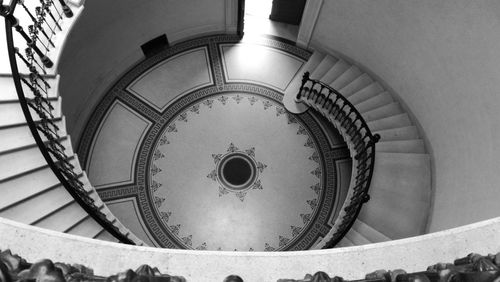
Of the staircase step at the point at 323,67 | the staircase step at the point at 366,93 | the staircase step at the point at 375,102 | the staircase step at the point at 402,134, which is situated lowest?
the staircase step at the point at 402,134

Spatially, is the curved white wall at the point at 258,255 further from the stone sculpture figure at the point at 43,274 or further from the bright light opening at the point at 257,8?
the bright light opening at the point at 257,8

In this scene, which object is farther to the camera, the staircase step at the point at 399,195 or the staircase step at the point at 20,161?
the staircase step at the point at 399,195

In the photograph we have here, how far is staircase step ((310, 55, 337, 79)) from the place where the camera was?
5180 millimetres

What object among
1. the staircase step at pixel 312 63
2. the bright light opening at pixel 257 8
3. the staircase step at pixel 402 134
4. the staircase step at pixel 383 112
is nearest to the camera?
the staircase step at pixel 402 134

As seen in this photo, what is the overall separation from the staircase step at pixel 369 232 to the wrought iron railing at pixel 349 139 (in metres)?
0.16

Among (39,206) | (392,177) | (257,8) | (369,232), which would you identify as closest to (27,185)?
(39,206)

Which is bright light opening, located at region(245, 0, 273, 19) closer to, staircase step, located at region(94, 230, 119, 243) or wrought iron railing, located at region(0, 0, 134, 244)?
wrought iron railing, located at region(0, 0, 134, 244)

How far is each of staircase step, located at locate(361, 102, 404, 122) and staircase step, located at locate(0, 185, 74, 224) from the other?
3.49 metres

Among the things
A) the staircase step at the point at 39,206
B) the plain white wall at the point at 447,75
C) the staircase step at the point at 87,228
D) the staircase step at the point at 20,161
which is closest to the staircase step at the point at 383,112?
the plain white wall at the point at 447,75

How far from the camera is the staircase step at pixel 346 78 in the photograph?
4.99 metres

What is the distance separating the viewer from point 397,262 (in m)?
1.38

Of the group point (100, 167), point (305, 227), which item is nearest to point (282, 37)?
point (305, 227)

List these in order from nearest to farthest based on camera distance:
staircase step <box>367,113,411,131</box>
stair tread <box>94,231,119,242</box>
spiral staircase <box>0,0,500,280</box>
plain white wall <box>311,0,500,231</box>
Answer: spiral staircase <box>0,0,500,280</box>
plain white wall <box>311,0,500,231</box>
stair tread <box>94,231,119,242</box>
staircase step <box>367,113,411,131</box>

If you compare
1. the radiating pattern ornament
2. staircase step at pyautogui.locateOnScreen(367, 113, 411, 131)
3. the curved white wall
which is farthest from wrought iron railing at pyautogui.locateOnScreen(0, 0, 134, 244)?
staircase step at pyautogui.locateOnScreen(367, 113, 411, 131)
